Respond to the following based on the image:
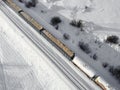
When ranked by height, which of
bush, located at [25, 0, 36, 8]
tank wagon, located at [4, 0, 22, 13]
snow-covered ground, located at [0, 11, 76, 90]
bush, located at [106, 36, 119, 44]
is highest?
bush, located at [106, 36, 119, 44]

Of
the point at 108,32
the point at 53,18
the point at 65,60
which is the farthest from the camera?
the point at 53,18

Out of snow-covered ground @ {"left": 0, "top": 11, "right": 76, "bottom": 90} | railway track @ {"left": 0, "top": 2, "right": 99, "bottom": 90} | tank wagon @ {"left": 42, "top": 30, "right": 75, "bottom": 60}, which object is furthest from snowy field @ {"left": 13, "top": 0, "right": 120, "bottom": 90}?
snow-covered ground @ {"left": 0, "top": 11, "right": 76, "bottom": 90}

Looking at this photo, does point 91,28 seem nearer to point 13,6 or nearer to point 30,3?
point 30,3

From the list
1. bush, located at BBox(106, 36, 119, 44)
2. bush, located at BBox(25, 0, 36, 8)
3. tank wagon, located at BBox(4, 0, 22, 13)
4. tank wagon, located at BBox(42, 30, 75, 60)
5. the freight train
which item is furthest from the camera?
bush, located at BBox(25, 0, 36, 8)

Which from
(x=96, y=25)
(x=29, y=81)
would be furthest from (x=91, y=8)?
(x=29, y=81)

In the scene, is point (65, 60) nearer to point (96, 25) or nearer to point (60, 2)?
point (96, 25)

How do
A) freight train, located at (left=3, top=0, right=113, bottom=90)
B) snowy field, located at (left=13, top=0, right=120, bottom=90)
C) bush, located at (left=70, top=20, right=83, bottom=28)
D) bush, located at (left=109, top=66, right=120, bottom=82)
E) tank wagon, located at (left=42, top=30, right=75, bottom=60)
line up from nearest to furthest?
1. freight train, located at (left=3, top=0, right=113, bottom=90)
2. bush, located at (left=109, top=66, right=120, bottom=82)
3. snowy field, located at (left=13, top=0, right=120, bottom=90)
4. tank wagon, located at (left=42, top=30, right=75, bottom=60)
5. bush, located at (left=70, top=20, right=83, bottom=28)

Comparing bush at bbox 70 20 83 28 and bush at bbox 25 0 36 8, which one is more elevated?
bush at bbox 70 20 83 28

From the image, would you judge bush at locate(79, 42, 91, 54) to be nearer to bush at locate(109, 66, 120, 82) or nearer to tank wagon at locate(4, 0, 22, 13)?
bush at locate(109, 66, 120, 82)

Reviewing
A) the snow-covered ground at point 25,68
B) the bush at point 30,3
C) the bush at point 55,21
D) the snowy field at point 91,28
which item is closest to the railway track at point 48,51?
the snow-covered ground at point 25,68
